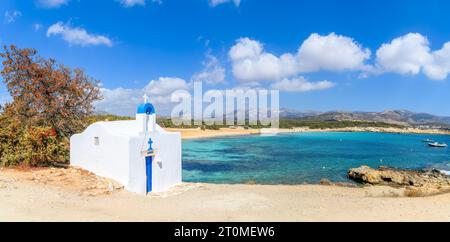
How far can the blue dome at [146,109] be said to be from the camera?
594 inches

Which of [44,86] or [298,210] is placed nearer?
[298,210]

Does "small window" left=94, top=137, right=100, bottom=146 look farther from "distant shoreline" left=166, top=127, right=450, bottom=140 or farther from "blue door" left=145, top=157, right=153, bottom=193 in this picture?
"distant shoreline" left=166, top=127, right=450, bottom=140

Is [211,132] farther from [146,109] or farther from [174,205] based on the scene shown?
[174,205]

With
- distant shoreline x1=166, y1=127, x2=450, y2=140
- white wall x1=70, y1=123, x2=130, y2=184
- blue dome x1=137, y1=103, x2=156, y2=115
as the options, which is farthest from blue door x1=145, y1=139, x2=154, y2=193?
distant shoreline x1=166, y1=127, x2=450, y2=140

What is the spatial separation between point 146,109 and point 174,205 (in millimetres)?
5123

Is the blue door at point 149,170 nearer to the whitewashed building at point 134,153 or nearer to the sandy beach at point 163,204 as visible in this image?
the whitewashed building at point 134,153

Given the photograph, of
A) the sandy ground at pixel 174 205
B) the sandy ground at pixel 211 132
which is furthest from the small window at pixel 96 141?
the sandy ground at pixel 211 132

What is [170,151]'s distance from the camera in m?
15.9

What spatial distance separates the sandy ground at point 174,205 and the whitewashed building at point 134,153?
0.83 metres

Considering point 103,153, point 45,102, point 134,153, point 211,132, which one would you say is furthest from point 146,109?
point 211,132

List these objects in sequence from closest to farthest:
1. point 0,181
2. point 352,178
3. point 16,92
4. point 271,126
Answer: point 0,181, point 16,92, point 352,178, point 271,126

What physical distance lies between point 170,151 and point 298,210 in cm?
725
